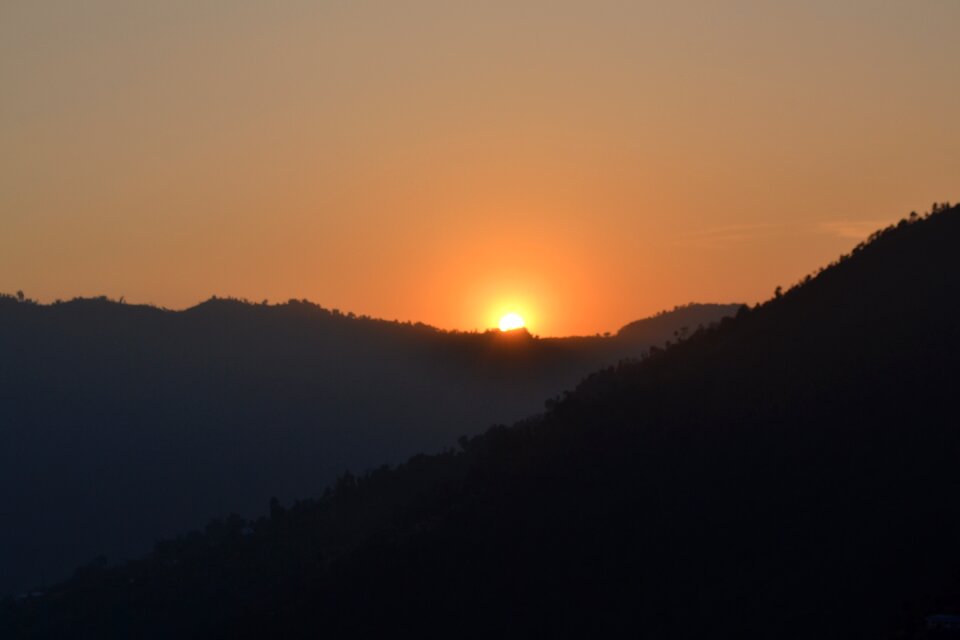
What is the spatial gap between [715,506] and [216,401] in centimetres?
9420

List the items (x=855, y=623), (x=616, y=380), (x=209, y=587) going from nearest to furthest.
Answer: (x=855, y=623), (x=616, y=380), (x=209, y=587)

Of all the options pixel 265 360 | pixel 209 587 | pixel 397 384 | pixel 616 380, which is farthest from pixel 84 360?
pixel 616 380

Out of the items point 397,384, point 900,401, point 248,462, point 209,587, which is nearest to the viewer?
point 900,401

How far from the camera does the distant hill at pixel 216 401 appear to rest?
A: 124500mm

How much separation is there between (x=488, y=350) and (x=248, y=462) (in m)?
23.0

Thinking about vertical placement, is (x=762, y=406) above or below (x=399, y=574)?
above

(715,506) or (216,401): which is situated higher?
(216,401)

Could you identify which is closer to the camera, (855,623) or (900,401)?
(855,623)

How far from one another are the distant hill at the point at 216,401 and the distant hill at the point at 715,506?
48.7 meters

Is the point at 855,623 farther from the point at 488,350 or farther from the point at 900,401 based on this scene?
the point at 488,350

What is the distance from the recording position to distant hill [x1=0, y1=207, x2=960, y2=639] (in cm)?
4444

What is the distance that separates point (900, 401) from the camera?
2018 inches

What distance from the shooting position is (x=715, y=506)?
168 feet

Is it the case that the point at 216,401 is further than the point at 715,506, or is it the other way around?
the point at 216,401
